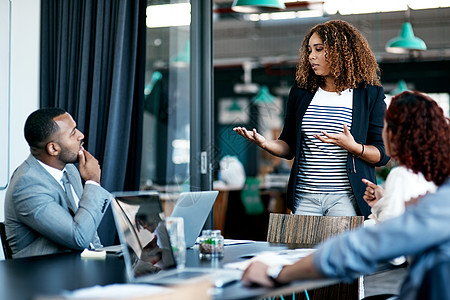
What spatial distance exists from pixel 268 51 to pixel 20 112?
726cm

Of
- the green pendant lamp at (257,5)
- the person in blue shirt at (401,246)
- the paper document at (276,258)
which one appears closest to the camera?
the person in blue shirt at (401,246)

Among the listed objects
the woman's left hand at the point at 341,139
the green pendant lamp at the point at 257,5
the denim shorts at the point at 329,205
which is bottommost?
the denim shorts at the point at 329,205

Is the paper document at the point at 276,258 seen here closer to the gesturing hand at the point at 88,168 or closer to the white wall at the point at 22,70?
the gesturing hand at the point at 88,168

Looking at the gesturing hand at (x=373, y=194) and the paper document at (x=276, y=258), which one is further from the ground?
the gesturing hand at (x=373, y=194)

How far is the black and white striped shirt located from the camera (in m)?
2.91

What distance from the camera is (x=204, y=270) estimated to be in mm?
1861

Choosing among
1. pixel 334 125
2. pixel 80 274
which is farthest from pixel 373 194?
pixel 80 274

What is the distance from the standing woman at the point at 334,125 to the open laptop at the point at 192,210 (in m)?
0.60

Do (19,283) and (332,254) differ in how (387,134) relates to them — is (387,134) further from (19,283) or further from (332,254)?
(19,283)

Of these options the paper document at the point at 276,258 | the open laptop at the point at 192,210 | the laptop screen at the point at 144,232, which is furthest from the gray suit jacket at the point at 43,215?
the paper document at the point at 276,258

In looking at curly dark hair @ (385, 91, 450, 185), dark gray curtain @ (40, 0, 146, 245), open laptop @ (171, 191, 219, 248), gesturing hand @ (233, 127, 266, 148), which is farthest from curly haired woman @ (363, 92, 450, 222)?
dark gray curtain @ (40, 0, 146, 245)

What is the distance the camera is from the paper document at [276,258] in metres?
1.66

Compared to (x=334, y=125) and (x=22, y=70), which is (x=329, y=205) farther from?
(x=22, y=70)

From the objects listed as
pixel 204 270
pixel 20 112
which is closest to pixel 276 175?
pixel 20 112
